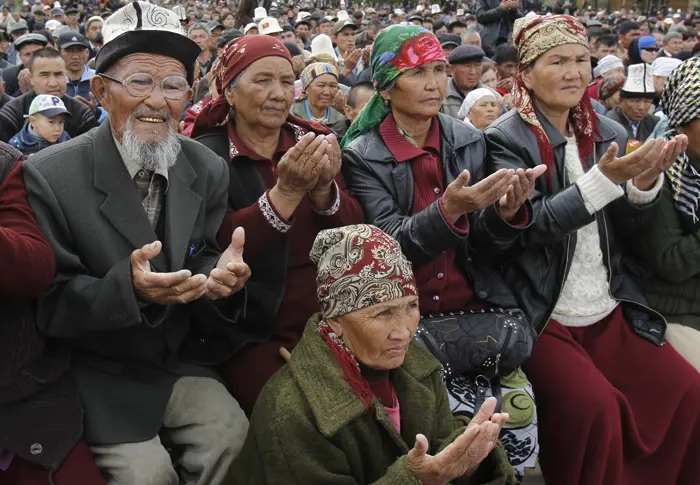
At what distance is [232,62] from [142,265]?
3.75 ft

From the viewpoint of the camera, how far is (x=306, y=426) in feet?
6.79

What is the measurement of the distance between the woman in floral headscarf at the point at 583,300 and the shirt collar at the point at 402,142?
9.6 inches

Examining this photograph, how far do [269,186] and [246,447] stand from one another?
1.11 m

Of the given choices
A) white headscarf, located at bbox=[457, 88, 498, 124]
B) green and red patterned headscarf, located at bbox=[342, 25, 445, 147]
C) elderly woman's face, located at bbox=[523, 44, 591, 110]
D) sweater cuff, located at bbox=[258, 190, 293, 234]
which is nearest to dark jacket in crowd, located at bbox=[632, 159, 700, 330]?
elderly woman's face, located at bbox=[523, 44, 591, 110]

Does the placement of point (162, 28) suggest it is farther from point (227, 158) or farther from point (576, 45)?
point (576, 45)

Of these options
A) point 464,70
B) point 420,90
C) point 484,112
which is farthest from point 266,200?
point 464,70

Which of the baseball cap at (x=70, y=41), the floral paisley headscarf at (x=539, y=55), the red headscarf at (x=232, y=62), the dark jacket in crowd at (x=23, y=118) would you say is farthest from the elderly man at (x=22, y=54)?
the floral paisley headscarf at (x=539, y=55)

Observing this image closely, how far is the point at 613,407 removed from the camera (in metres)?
2.85

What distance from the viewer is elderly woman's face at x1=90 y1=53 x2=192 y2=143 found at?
8.00 ft

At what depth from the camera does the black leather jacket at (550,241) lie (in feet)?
9.97

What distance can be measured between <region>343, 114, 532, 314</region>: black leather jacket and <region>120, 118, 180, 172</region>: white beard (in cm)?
84

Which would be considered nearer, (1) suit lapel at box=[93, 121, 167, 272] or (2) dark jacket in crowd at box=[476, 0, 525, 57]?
(1) suit lapel at box=[93, 121, 167, 272]

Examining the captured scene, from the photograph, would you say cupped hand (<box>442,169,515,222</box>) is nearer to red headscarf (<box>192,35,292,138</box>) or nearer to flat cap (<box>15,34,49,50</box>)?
red headscarf (<box>192,35,292,138</box>)

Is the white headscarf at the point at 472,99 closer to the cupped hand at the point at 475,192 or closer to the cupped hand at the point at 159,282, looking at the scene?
the cupped hand at the point at 475,192
